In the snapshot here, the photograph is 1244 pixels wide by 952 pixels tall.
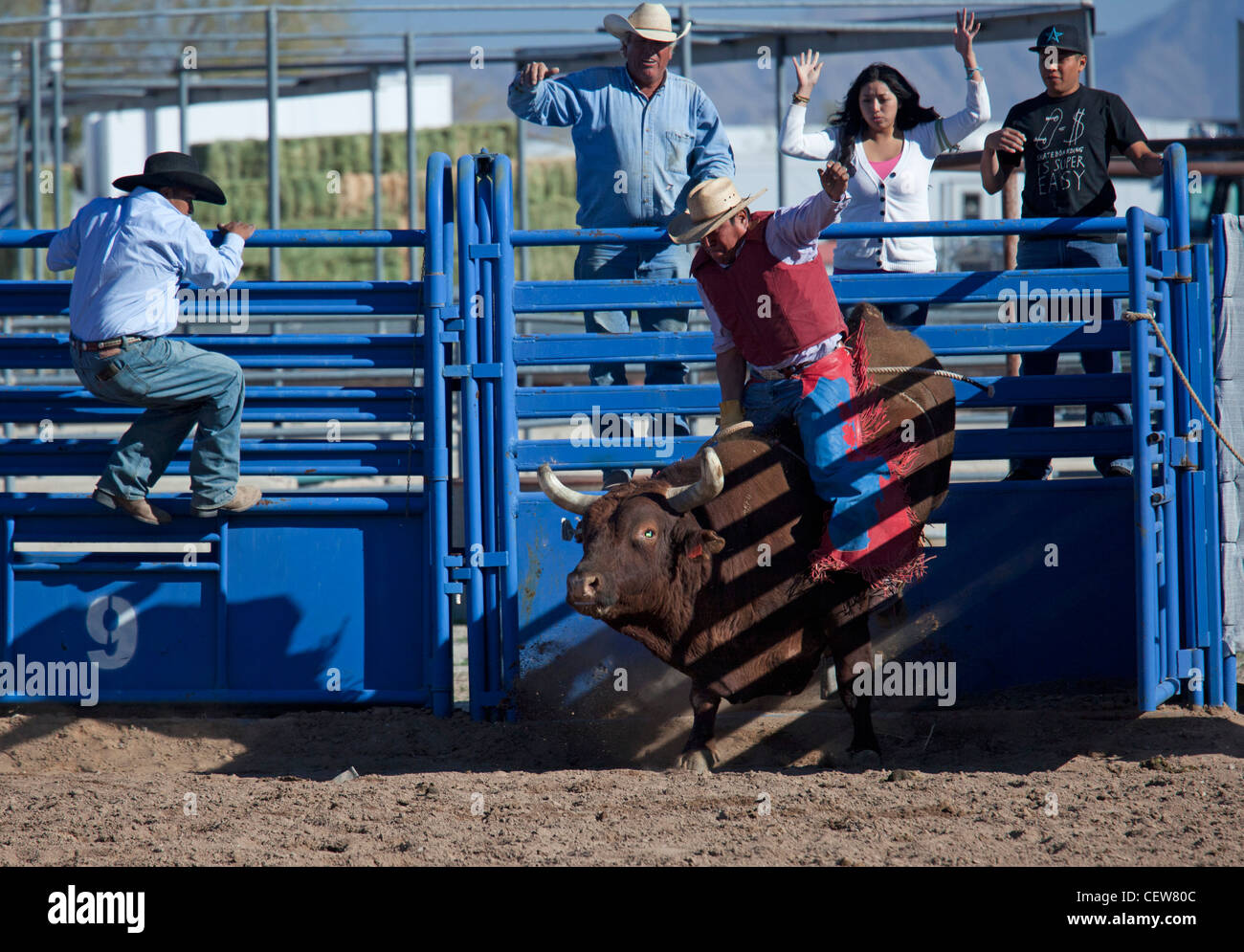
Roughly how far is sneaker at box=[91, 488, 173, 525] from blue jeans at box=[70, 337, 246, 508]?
31 mm

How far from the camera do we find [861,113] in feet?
21.9

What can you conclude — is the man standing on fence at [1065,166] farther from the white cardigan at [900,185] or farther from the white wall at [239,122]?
the white wall at [239,122]

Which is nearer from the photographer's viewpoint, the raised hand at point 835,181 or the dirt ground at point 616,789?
the dirt ground at point 616,789

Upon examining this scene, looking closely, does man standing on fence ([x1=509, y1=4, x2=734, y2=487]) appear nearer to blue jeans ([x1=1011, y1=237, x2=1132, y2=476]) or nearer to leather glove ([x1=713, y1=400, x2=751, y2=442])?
leather glove ([x1=713, y1=400, x2=751, y2=442])

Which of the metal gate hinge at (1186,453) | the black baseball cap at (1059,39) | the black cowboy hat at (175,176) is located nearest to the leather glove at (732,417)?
the metal gate hinge at (1186,453)

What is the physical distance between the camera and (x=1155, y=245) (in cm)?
615

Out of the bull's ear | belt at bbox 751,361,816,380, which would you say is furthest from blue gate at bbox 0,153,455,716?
belt at bbox 751,361,816,380

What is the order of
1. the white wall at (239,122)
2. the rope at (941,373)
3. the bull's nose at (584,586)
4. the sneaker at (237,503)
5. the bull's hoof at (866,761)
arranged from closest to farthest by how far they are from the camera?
1. the bull's nose at (584,586)
2. the bull's hoof at (866,761)
3. the rope at (941,373)
4. the sneaker at (237,503)
5. the white wall at (239,122)

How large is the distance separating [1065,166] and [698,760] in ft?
11.2

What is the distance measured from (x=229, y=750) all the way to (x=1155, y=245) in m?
4.75

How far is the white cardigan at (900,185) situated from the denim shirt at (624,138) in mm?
572

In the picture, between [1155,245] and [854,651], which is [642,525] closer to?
[854,651]

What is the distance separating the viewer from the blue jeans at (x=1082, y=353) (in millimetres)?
6543
